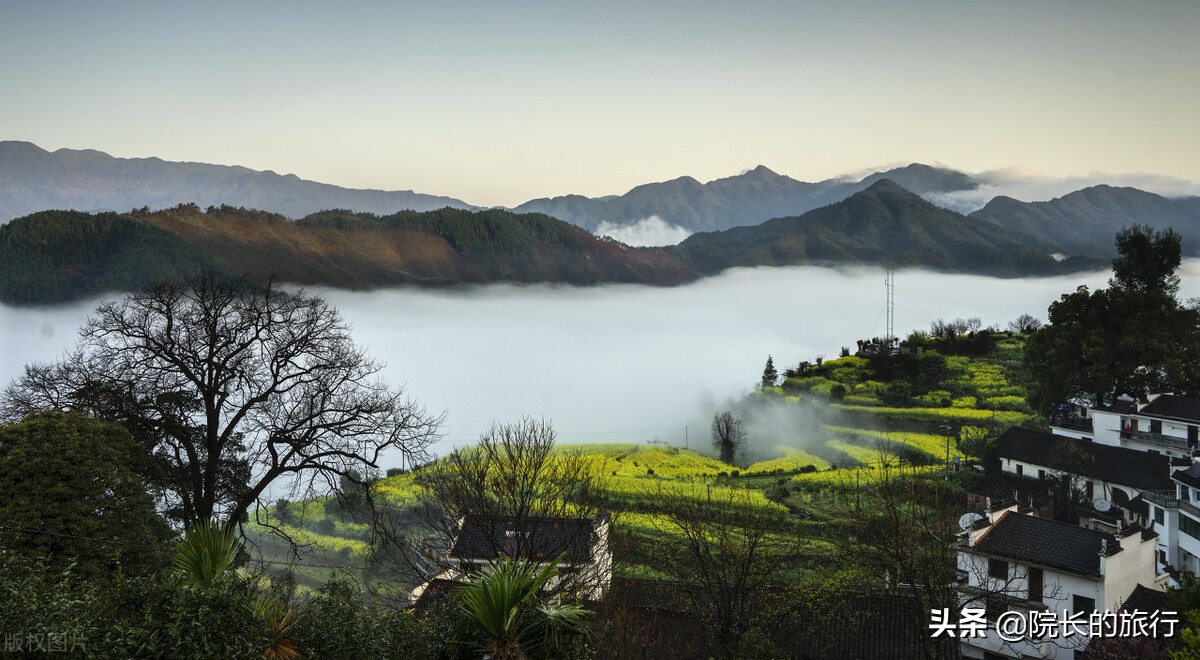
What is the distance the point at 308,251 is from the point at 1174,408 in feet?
354

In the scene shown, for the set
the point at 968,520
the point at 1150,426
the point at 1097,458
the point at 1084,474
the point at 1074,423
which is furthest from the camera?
the point at 1074,423

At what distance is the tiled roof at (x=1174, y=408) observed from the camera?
3694 centimetres

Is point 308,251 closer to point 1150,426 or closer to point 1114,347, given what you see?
point 1114,347

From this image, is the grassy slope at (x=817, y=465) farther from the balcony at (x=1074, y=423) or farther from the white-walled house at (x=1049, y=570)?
the white-walled house at (x=1049, y=570)

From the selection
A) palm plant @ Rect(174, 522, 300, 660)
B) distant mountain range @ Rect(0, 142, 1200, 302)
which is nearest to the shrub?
palm plant @ Rect(174, 522, 300, 660)

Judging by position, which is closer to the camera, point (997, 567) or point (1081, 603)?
point (1081, 603)

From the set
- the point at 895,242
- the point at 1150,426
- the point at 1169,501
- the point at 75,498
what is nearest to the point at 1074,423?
the point at 1150,426

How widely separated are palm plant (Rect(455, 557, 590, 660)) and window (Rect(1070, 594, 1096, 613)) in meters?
18.5

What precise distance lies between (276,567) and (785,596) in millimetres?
22829

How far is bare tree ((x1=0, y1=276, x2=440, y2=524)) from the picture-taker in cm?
1917

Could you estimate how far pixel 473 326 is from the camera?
6216 inches

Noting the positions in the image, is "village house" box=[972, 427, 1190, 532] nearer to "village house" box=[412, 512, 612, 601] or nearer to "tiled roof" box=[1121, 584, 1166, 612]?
"tiled roof" box=[1121, 584, 1166, 612]

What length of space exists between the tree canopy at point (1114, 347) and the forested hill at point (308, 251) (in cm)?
3969

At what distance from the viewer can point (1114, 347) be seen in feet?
138
